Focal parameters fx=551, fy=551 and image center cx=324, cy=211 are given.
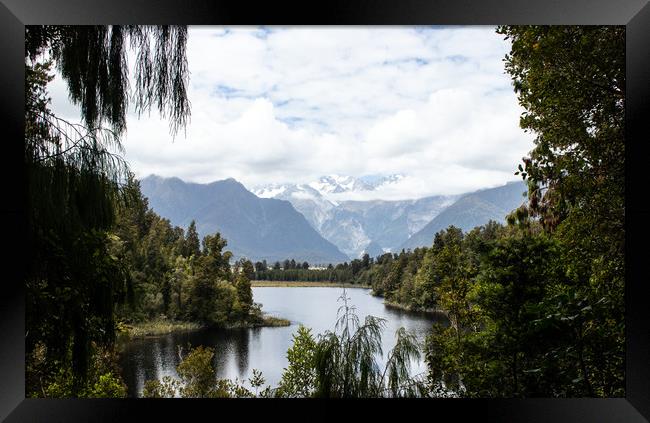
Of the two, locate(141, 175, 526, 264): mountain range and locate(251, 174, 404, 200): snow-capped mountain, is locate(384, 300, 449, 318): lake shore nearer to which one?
locate(141, 175, 526, 264): mountain range

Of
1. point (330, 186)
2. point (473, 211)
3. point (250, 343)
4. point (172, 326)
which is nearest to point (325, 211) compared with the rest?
point (330, 186)

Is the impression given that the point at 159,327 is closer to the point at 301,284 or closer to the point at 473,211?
the point at 301,284

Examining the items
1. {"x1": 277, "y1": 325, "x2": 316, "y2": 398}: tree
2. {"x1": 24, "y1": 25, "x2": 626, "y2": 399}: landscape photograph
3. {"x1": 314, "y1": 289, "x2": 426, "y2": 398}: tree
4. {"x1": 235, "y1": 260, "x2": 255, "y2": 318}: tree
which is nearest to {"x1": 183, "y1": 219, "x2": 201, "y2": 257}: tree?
{"x1": 24, "y1": 25, "x2": 626, "y2": 399}: landscape photograph

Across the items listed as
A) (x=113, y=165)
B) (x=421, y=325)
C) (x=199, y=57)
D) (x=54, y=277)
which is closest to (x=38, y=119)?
(x=113, y=165)

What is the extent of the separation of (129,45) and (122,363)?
5.34 m

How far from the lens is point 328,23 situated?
195cm

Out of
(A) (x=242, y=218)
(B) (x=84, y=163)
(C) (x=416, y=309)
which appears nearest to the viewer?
(B) (x=84, y=163)

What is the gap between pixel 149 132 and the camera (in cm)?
557

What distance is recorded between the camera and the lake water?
605 cm

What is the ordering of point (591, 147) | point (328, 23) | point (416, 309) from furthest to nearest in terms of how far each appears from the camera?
point (416, 309)
point (591, 147)
point (328, 23)

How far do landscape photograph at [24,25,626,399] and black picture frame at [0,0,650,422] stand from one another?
156 mm

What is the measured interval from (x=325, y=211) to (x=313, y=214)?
Result: 0.57 ft

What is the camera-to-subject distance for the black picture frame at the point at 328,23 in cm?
190

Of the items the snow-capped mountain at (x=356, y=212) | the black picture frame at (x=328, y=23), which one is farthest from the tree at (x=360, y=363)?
the snow-capped mountain at (x=356, y=212)
